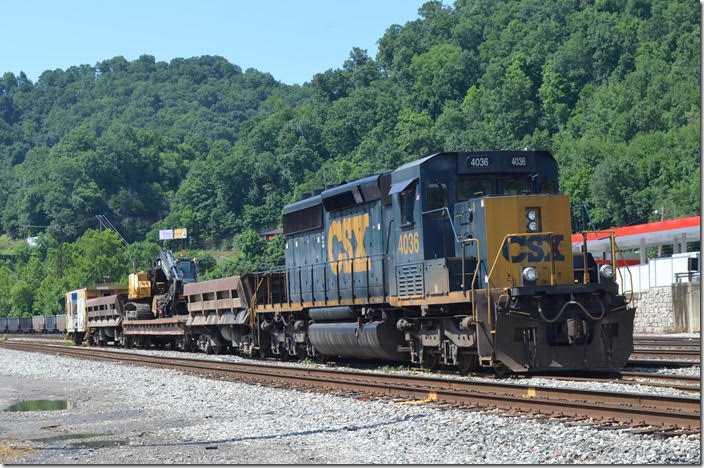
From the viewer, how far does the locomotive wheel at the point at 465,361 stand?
Result: 1664cm

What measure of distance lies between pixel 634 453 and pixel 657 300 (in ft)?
88.2

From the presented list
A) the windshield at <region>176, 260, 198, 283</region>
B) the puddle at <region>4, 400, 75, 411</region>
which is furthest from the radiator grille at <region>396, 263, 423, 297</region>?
the windshield at <region>176, 260, 198, 283</region>

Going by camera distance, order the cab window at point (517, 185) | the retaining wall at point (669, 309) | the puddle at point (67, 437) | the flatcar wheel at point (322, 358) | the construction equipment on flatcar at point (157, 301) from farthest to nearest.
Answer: the construction equipment on flatcar at point (157, 301) < the retaining wall at point (669, 309) < the flatcar wheel at point (322, 358) < the cab window at point (517, 185) < the puddle at point (67, 437)

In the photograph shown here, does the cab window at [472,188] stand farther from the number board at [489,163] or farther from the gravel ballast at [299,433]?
the gravel ballast at [299,433]

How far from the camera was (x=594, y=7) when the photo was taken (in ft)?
502

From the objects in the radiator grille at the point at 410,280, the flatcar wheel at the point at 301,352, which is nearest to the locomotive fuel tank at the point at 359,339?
the radiator grille at the point at 410,280

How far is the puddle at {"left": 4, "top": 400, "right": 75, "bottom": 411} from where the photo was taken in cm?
1595

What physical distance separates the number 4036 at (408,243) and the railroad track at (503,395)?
7.84 ft

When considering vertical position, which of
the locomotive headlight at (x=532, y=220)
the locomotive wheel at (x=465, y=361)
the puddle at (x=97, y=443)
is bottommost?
the puddle at (x=97, y=443)

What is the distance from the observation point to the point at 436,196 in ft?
56.2

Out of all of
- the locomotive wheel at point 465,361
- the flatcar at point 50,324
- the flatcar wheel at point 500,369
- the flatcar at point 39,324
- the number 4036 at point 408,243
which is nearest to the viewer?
the flatcar wheel at point 500,369

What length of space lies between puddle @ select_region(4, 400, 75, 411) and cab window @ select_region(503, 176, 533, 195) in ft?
27.5

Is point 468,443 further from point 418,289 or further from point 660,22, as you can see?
point 660,22

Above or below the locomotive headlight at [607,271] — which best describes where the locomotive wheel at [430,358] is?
below
